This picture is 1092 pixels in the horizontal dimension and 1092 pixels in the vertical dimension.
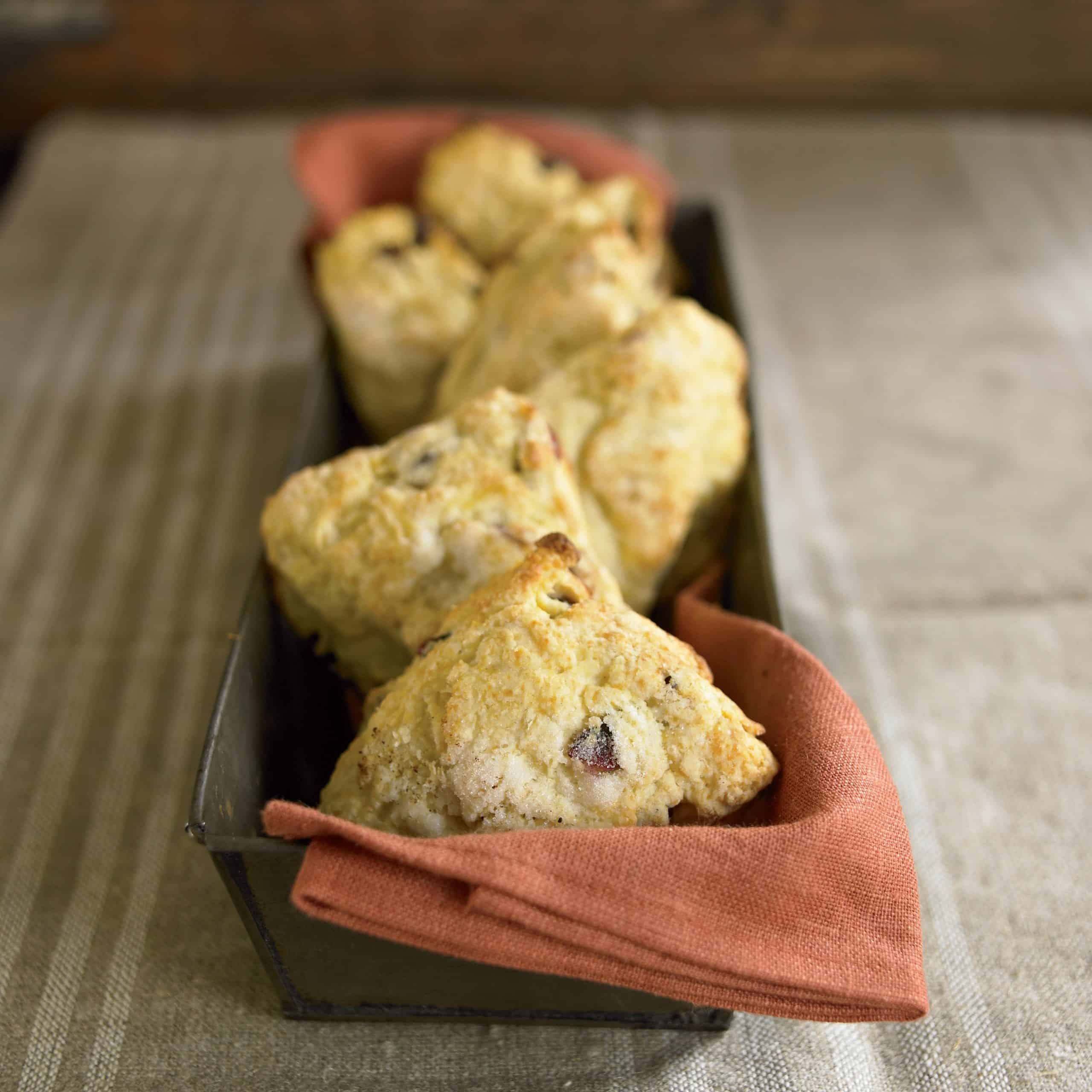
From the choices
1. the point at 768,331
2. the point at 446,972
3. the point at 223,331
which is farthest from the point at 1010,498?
the point at 223,331

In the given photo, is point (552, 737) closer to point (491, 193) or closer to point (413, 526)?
point (413, 526)

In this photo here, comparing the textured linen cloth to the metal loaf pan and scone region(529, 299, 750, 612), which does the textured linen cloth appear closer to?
the metal loaf pan

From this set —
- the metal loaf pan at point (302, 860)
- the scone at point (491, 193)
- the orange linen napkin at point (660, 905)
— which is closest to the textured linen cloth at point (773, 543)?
the metal loaf pan at point (302, 860)

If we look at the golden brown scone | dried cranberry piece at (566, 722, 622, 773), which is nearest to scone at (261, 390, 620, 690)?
dried cranberry piece at (566, 722, 622, 773)

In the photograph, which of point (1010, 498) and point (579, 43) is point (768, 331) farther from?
point (579, 43)

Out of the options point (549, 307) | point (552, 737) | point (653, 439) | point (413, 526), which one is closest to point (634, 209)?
point (549, 307)
